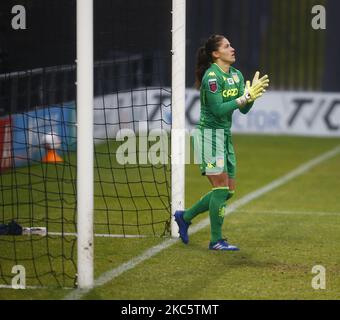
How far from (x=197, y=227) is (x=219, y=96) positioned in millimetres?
2133

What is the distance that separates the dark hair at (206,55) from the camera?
900cm

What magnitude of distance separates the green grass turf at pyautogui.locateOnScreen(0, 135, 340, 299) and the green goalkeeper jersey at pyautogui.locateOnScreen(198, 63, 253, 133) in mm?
1245

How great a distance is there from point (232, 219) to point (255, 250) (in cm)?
186

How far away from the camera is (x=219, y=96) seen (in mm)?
8766

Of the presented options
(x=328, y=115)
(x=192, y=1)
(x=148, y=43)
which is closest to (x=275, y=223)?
(x=148, y=43)

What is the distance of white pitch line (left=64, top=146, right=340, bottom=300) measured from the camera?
765 centimetres

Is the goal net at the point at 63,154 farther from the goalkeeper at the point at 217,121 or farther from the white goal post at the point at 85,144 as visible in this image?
the goalkeeper at the point at 217,121

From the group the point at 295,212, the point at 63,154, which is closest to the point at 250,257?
the point at 295,212

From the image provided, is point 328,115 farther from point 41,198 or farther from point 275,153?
point 41,198

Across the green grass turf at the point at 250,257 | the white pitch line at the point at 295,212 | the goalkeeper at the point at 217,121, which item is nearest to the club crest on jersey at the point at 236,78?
the goalkeeper at the point at 217,121

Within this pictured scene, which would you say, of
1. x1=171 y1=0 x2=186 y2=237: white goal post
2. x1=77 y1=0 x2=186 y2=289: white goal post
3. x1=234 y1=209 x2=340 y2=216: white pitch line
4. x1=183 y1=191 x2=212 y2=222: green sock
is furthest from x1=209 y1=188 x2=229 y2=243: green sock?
x1=234 y1=209 x2=340 y2=216: white pitch line

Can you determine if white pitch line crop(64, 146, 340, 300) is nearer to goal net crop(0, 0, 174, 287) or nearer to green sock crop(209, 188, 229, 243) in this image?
goal net crop(0, 0, 174, 287)

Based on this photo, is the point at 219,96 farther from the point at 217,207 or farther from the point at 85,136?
the point at 85,136

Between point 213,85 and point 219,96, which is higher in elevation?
point 213,85
